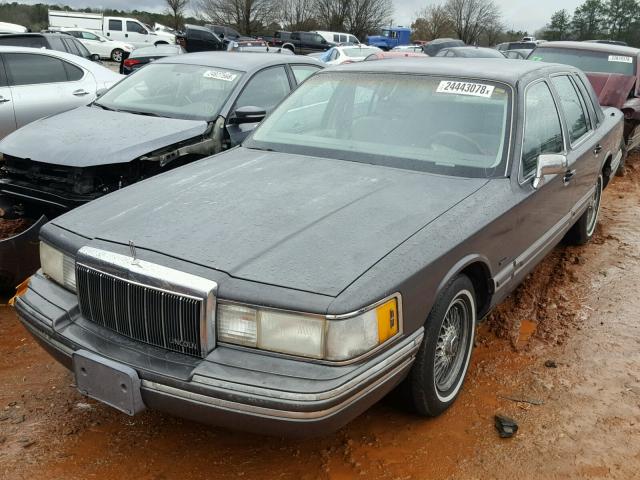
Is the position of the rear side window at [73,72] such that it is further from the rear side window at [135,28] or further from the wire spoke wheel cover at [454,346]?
the rear side window at [135,28]

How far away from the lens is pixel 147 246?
256 centimetres

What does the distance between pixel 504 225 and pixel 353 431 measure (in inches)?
52.8

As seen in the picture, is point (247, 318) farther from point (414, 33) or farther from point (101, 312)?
point (414, 33)

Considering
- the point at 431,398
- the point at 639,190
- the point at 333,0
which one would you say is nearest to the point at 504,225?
the point at 431,398

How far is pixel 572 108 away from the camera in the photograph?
458 centimetres

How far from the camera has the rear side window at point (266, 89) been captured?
586cm

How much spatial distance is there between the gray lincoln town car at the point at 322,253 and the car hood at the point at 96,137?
4.07 feet

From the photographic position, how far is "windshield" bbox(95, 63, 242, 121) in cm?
569

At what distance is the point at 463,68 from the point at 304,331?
7.84 ft

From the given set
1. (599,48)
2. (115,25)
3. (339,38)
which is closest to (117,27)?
(115,25)

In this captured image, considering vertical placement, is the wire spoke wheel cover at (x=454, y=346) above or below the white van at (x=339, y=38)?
below

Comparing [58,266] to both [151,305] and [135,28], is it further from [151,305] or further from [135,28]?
[135,28]

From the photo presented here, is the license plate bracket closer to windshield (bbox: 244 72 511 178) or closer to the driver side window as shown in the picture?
windshield (bbox: 244 72 511 178)

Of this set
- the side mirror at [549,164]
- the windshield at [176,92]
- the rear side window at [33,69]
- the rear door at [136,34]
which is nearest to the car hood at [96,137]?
the windshield at [176,92]
